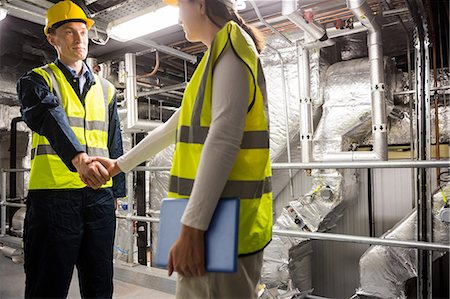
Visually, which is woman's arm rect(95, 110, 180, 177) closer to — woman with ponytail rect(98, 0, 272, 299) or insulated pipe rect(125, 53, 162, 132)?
woman with ponytail rect(98, 0, 272, 299)

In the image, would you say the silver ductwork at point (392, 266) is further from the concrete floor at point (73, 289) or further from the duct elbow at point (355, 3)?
the concrete floor at point (73, 289)

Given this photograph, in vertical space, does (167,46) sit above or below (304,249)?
above

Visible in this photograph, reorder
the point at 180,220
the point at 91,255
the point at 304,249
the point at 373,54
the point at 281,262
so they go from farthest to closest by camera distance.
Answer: the point at 304,249 < the point at 281,262 < the point at 373,54 < the point at 91,255 < the point at 180,220

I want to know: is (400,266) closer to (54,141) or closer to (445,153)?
(445,153)

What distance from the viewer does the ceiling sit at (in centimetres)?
271

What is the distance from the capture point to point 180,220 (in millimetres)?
853

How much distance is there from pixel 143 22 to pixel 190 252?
2266mm

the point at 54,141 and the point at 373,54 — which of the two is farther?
the point at 373,54

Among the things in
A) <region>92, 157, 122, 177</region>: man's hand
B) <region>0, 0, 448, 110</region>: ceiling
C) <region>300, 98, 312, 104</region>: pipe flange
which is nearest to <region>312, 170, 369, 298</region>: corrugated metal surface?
<region>300, 98, 312, 104</region>: pipe flange

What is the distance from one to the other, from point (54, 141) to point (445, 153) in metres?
3.62

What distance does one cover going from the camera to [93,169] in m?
1.31

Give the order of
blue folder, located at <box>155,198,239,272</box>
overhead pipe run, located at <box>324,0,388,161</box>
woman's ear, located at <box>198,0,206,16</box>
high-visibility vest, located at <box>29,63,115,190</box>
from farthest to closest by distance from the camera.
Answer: overhead pipe run, located at <box>324,0,388,161</box> → high-visibility vest, located at <box>29,63,115,190</box> → woman's ear, located at <box>198,0,206,16</box> → blue folder, located at <box>155,198,239,272</box>

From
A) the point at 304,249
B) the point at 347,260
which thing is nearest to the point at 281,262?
the point at 304,249

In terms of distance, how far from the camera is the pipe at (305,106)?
10.3ft
